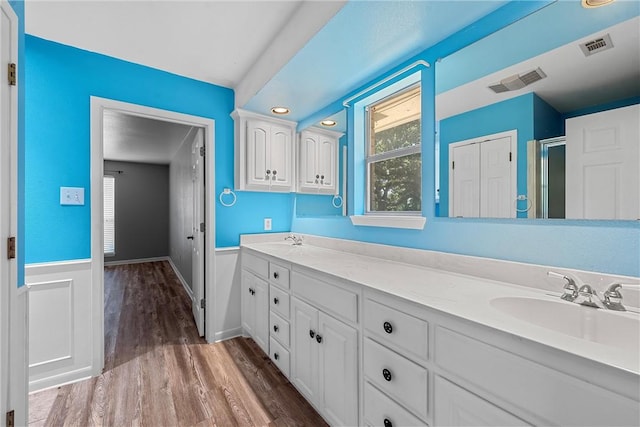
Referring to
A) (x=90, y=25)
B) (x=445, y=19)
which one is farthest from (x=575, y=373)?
(x=90, y=25)

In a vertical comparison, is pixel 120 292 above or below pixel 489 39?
below

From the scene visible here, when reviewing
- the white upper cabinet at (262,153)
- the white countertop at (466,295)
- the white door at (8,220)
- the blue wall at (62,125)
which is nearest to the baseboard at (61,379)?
the blue wall at (62,125)

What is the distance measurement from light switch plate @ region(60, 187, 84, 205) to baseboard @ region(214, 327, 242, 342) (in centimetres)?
152

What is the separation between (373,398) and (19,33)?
86.0 inches

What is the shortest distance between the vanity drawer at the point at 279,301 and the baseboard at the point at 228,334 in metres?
0.85

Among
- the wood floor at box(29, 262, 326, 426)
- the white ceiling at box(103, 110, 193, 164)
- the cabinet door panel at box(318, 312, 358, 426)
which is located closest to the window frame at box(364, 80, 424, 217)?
the cabinet door panel at box(318, 312, 358, 426)

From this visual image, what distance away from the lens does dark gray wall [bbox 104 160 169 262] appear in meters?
5.89

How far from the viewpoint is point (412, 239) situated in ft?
5.38

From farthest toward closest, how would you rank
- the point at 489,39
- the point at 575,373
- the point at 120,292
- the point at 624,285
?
the point at 120,292 → the point at 489,39 → the point at 624,285 → the point at 575,373

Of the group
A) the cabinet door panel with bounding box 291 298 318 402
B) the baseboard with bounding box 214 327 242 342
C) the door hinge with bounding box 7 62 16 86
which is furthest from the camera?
the baseboard with bounding box 214 327 242 342

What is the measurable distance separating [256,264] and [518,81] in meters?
2.02

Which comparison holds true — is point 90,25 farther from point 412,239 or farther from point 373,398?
point 373,398

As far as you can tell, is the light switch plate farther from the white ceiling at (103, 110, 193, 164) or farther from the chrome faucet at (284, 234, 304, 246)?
the chrome faucet at (284, 234, 304, 246)

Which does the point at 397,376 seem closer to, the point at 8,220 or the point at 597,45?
the point at 597,45
